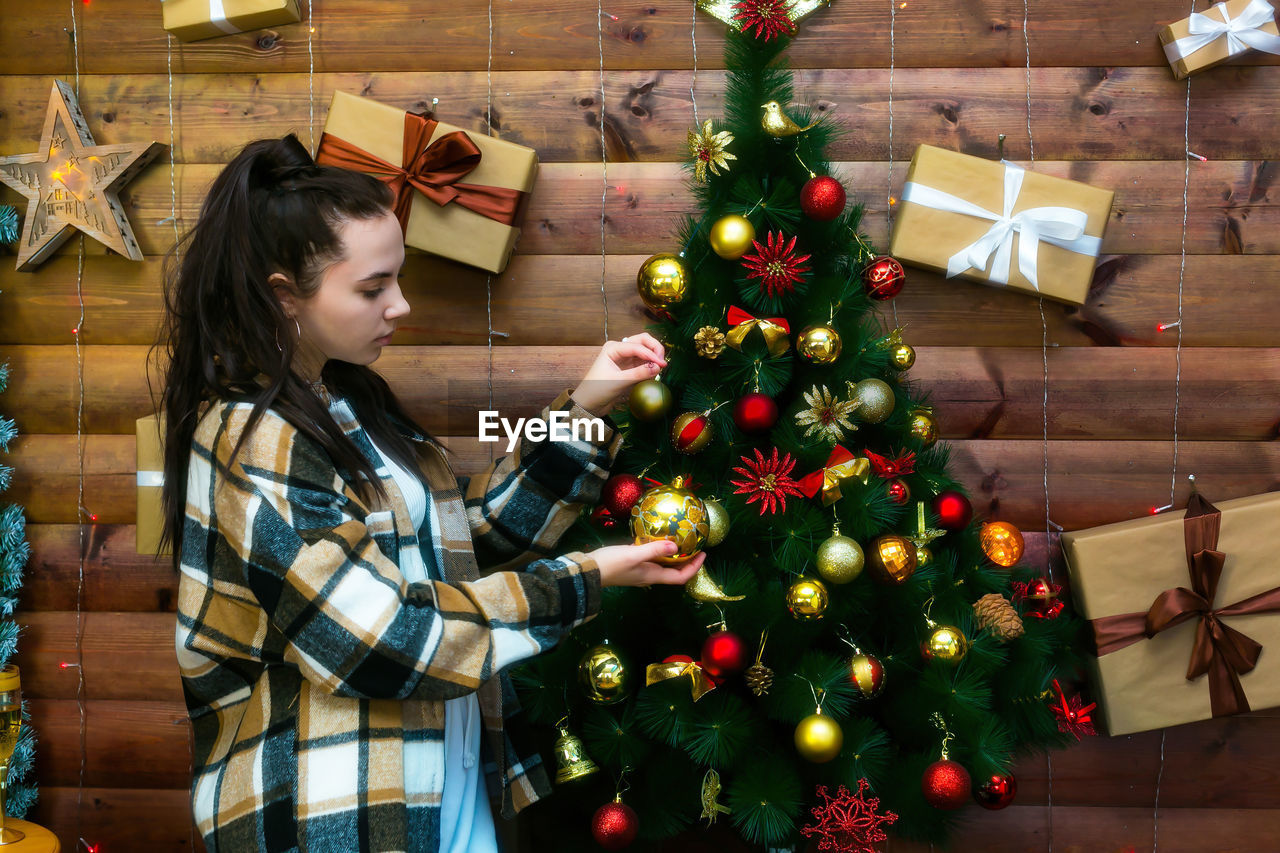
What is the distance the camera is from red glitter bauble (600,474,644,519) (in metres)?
1.18

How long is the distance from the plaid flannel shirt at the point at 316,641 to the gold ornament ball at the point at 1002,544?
0.68m

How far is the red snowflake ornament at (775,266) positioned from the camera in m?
1.17

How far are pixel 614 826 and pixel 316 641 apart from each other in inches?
21.1

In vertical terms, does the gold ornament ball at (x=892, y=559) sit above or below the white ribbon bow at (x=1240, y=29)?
below

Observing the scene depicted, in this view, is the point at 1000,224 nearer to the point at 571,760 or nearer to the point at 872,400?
the point at 872,400

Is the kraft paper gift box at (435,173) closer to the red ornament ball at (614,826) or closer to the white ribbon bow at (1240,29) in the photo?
the red ornament ball at (614,826)

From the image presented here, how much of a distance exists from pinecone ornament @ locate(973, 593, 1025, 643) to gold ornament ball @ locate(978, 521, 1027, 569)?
74 millimetres

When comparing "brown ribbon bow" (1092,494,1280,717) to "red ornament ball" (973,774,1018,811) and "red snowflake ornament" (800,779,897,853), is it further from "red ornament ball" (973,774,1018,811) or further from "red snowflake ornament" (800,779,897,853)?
"red snowflake ornament" (800,779,897,853)

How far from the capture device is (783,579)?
1.20 metres

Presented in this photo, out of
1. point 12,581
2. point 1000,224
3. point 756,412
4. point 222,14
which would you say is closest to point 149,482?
point 12,581

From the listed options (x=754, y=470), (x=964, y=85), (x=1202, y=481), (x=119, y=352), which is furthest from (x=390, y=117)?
(x=1202, y=481)

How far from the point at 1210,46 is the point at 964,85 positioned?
1.29 ft

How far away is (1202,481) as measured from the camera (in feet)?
5.04

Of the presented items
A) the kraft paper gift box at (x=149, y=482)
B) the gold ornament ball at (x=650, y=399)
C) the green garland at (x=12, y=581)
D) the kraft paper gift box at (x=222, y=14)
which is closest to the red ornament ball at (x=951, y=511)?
the gold ornament ball at (x=650, y=399)
